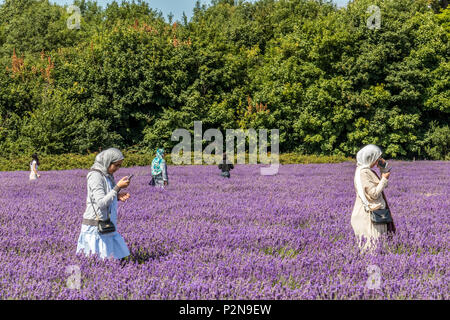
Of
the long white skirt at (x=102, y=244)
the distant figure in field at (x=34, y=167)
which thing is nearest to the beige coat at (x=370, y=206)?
the long white skirt at (x=102, y=244)

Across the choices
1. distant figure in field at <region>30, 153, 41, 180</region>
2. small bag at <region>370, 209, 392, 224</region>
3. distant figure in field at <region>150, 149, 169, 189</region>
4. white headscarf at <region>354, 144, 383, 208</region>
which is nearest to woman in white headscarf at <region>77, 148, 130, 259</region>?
white headscarf at <region>354, 144, 383, 208</region>

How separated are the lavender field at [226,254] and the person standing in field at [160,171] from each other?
304 cm

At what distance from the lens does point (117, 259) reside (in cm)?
415

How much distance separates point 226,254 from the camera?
4.62m

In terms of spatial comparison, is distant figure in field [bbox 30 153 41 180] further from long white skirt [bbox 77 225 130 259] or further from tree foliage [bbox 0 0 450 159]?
tree foliage [bbox 0 0 450 159]

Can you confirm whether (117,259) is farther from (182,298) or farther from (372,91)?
(372,91)

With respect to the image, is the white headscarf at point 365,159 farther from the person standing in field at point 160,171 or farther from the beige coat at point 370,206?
the person standing in field at point 160,171

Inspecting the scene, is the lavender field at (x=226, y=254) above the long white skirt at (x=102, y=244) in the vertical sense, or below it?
below

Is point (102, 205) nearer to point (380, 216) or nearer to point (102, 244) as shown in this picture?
point (102, 244)

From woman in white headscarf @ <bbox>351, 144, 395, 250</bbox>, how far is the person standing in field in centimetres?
753

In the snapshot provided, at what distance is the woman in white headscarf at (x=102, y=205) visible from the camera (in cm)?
405

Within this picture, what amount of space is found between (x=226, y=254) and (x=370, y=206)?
5.81 ft

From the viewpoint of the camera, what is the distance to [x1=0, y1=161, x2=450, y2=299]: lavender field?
3381mm
